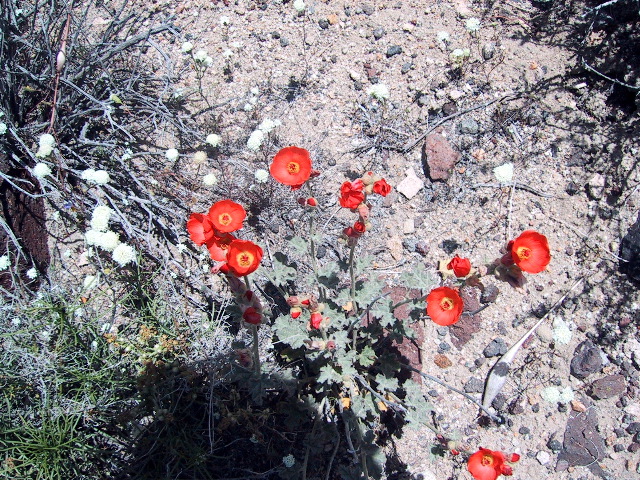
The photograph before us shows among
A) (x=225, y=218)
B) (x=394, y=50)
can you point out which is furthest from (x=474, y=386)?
(x=394, y=50)

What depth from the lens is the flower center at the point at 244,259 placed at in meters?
1.99

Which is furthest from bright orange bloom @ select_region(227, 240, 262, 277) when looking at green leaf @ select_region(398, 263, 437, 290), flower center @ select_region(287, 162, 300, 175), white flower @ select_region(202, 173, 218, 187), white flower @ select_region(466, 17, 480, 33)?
white flower @ select_region(466, 17, 480, 33)

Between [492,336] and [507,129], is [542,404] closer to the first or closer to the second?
[492,336]

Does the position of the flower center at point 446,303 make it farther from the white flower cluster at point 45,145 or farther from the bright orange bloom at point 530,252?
the white flower cluster at point 45,145

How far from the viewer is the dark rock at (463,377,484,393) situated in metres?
2.88

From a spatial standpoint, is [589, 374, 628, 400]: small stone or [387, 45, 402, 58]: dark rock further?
[387, 45, 402, 58]: dark rock

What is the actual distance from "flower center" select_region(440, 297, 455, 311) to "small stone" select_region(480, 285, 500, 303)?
0.97 metres

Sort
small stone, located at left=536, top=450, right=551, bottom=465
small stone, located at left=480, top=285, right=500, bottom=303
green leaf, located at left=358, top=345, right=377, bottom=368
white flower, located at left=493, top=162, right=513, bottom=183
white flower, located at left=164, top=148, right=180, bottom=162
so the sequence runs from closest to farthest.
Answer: green leaf, located at left=358, top=345, right=377, bottom=368
small stone, located at left=536, top=450, right=551, bottom=465
small stone, located at left=480, top=285, right=500, bottom=303
white flower, located at left=493, top=162, right=513, bottom=183
white flower, located at left=164, top=148, right=180, bottom=162

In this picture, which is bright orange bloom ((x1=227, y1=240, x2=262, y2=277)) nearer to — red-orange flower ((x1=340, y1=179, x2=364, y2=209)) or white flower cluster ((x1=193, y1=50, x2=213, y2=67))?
red-orange flower ((x1=340, y1=179, x2=364, y2=209))

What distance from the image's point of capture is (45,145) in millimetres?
3049

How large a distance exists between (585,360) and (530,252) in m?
1.30

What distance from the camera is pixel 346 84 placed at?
11.6ft

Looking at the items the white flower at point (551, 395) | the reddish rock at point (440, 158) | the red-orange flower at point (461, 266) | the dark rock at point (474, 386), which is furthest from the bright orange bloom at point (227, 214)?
the white flower at point (551, 395)

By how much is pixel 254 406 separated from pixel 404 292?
120 cm
